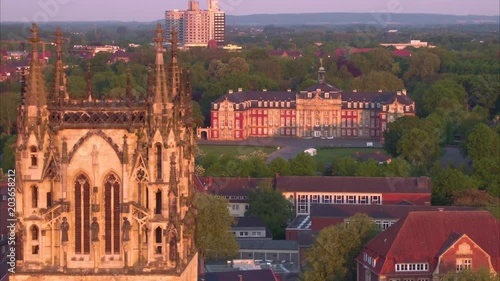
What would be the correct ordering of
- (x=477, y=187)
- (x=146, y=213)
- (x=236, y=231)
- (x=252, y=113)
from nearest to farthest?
(x=146, y=213), (x=236, y=231), (x=477, y=187), (x=252, y=113)

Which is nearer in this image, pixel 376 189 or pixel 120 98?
pixel 120 98

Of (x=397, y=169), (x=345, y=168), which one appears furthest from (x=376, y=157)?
(x=397, y=169)

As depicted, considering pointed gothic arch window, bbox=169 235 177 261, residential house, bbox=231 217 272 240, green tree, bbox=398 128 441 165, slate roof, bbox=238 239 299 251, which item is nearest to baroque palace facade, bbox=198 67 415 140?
green tree, bbox=398 128 441 165

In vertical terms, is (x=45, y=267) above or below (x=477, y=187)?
above

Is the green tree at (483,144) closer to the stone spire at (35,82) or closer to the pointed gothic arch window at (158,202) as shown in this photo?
the pointed gothic arch window at (158,202)

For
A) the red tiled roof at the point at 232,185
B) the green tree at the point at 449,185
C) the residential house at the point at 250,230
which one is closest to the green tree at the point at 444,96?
the green tree at the point at 449,185

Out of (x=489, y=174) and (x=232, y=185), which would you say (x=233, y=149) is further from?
(x=489, y=174)

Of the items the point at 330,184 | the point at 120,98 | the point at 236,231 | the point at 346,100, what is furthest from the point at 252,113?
the point at 120,98

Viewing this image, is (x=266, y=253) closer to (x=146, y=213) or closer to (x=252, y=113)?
(x=146, y=213)
